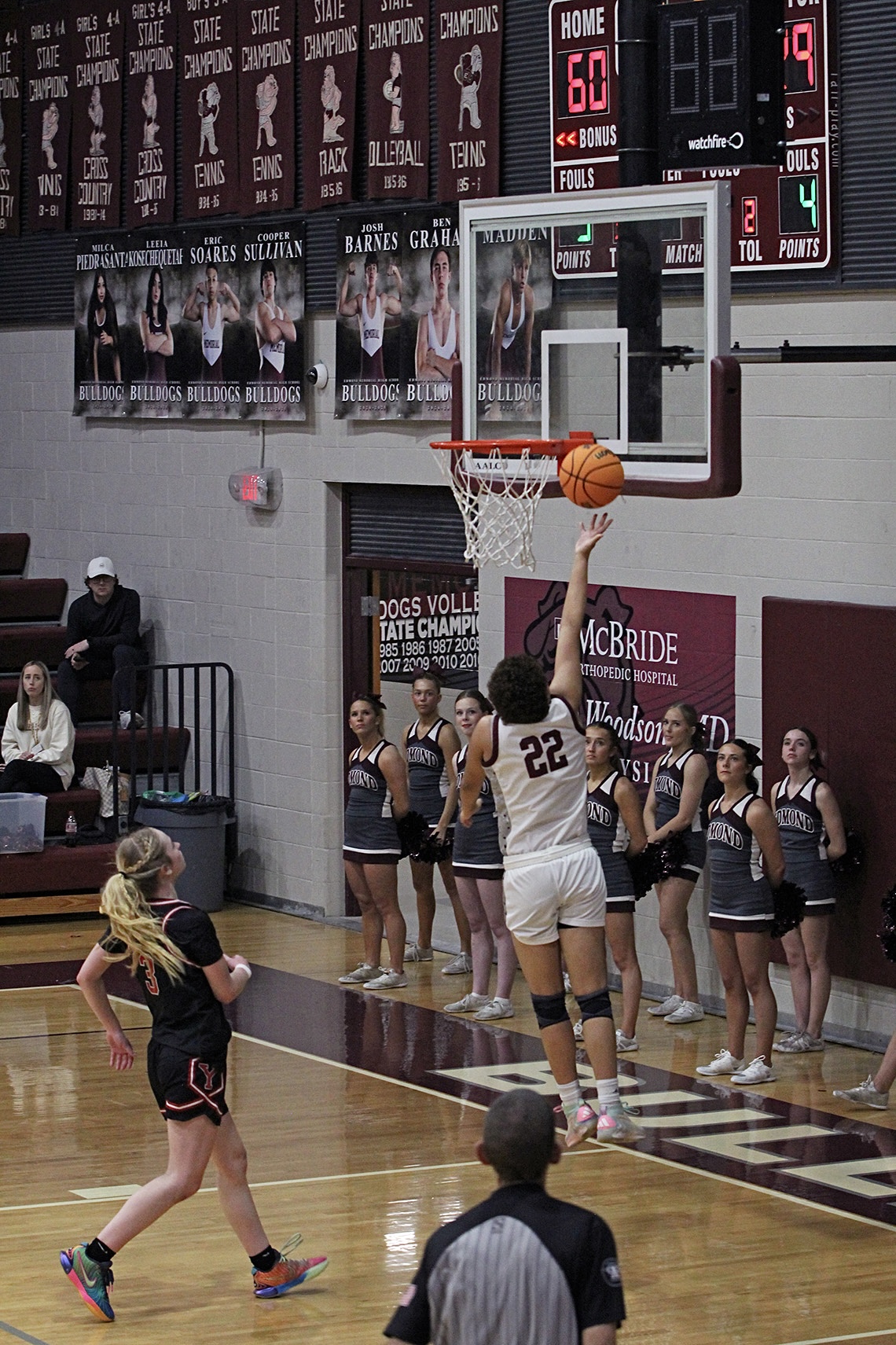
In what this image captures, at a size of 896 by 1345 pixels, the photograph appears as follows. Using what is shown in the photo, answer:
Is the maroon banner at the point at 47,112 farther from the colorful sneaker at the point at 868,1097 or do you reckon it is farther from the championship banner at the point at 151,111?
the colorful sneaker at the point at 868,1097

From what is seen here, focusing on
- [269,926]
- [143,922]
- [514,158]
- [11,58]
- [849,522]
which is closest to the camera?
[143,922]

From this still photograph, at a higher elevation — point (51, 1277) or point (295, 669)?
point (295, 669)

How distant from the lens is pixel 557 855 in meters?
8.06

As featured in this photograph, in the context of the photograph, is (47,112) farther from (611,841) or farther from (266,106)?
(611,841)

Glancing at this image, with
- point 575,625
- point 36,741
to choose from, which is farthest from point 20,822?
point 575,625

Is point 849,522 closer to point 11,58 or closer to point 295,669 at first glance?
point 295,669

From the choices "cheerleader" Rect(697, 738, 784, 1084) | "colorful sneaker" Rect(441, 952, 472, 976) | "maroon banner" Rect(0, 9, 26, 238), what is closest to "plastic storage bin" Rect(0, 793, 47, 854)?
"colorful sneaker" Rect(441, 952, 472, 976)

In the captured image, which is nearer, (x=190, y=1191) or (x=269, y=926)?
(x=190, y=1191)

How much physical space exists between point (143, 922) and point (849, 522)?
544cm

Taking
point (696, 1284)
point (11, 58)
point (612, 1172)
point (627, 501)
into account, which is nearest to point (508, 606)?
point (627, 501)

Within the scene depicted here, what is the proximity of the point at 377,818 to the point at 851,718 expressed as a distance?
3004mm

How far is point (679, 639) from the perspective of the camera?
12.1 m

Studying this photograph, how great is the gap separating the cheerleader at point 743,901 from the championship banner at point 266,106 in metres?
6.38

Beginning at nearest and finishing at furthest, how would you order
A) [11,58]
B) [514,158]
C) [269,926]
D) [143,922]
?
[143,922]
[514,158]
[269,926]
[11,58]
